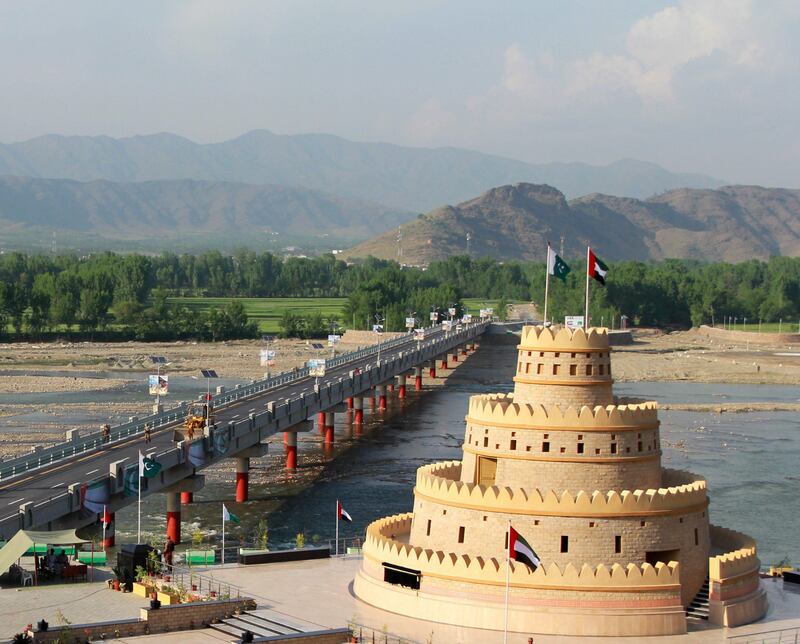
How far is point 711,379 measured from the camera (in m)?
174

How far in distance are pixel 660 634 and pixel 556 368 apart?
979cm

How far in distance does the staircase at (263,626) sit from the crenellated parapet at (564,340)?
493 inches

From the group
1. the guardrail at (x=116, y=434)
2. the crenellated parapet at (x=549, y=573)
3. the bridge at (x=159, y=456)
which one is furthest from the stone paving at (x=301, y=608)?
the guardrail at (x=116, y=434)

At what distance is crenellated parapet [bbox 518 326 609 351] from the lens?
5100cm

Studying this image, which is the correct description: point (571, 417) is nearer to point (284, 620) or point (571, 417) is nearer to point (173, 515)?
point (284, 620)

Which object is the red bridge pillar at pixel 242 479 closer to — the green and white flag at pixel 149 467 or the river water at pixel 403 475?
the river water at pixel 403 475

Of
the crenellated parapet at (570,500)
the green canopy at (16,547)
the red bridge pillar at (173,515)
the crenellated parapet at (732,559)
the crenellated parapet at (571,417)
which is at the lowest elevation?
the red bridge pillar at (173,515)

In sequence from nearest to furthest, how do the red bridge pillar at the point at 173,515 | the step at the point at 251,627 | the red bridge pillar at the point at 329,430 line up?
the step at the point at 251,627 < the red bridge pillar at the point at 173,515 < the red bridge pillar at the point at 329,430

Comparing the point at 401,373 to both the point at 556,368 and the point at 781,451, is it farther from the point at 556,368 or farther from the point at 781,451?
the point at 556,368

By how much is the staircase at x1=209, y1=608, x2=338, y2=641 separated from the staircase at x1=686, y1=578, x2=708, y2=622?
12.4 metres

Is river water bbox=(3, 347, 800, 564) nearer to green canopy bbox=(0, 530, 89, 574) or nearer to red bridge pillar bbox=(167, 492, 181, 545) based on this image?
red bridge pillar bbox=(167, 492, 181, 545)

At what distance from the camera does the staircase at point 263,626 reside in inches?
1778

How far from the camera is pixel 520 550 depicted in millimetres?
44812

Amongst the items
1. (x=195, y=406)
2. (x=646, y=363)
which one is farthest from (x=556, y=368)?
(x=646, y=363)
